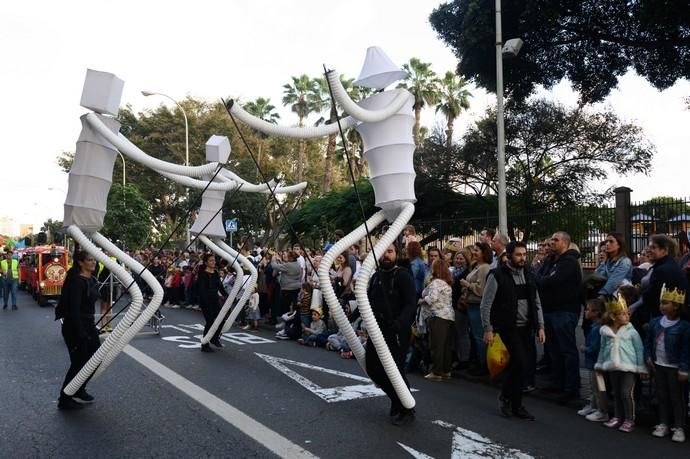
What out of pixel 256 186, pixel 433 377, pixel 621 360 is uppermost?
pixel 256 186

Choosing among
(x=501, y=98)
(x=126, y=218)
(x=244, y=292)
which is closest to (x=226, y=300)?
(x=244, y=292)

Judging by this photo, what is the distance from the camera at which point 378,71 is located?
236 inches

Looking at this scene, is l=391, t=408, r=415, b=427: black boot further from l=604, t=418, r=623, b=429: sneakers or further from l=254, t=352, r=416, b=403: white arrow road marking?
l=604, t=418, r=623, b=429: sneakers

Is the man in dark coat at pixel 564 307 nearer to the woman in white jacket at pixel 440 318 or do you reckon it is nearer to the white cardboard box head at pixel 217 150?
the woman in white jacket at pixel 440 318

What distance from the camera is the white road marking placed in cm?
480

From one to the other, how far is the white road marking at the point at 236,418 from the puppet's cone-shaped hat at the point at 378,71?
3.59 meters

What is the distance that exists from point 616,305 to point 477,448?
6.63ft

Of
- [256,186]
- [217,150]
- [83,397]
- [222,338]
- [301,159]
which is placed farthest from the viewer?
[301,159]

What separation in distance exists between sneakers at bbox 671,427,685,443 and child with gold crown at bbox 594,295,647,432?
0.39 metres

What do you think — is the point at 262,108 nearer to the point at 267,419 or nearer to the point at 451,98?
the point at 451,98

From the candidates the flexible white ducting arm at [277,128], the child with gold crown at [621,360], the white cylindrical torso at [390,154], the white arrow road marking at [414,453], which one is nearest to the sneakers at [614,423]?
the child with gold crown at [621,360]

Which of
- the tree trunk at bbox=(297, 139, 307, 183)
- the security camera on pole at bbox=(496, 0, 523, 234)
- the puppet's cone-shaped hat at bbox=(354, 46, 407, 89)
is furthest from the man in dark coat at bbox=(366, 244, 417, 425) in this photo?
the tree trunk at bbox=(297, 139, 307, 183)

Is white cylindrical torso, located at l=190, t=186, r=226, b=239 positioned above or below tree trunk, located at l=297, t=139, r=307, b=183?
below

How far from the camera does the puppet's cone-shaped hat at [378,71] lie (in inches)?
236
